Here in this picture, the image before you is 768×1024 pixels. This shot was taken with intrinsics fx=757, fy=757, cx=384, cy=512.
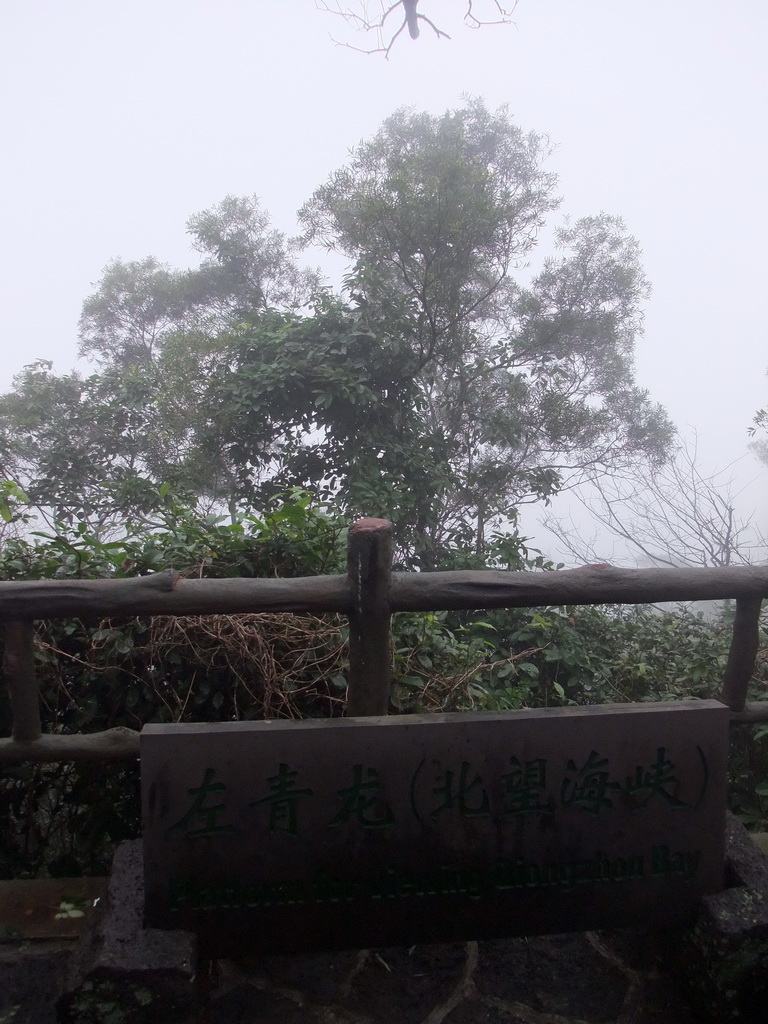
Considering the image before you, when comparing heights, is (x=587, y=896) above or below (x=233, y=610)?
below

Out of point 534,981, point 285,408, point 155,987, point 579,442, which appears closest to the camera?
point 155,987

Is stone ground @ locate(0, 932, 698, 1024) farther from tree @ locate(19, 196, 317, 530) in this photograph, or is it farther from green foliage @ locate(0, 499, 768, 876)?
tree @ locate(19, 196, 317, 530)

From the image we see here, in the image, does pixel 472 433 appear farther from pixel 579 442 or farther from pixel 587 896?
pixel 587 896

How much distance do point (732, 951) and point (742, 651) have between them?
0.57 m

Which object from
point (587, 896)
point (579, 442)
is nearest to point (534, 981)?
point (587, 896)

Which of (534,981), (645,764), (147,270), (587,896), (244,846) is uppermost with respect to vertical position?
(147,270)

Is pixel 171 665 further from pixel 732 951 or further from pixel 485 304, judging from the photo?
pixel 485 304

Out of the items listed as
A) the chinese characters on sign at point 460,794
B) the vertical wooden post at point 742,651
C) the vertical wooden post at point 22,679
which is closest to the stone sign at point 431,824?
the chinese characters on sign at point 460,794

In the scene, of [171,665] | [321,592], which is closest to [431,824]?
[321,592]

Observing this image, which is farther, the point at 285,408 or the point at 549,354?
the point at 549,354

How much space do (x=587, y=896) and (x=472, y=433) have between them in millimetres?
4337

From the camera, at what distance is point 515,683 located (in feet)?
8.11

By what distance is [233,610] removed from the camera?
1.40 metres

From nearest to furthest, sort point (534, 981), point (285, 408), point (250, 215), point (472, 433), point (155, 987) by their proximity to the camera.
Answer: point (155, 987), point (534, 981), point (285, 408), point (472, 433), point (250, 215)
